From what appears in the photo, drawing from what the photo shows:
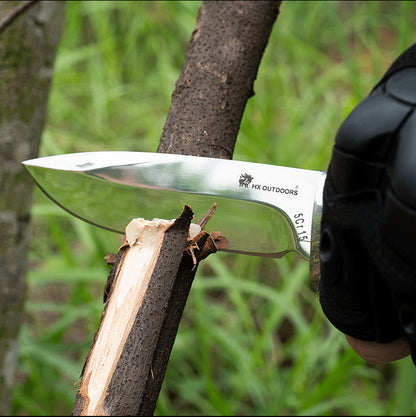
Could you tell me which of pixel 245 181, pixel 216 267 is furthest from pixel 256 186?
pixel 216 267

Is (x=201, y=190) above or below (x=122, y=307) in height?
above

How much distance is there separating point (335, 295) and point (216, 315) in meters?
1.17

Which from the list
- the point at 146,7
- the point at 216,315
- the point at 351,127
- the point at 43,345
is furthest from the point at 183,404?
the point at 146,7

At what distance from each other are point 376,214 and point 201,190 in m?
0.26

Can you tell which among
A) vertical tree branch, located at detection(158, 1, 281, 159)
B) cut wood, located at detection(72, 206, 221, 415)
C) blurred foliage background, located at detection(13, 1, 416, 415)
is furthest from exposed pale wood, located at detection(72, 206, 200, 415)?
blurred foliage background, located at detection(13, 1, 416, 415)

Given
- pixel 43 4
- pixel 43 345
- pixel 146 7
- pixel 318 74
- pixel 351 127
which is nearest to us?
pixel 351 127

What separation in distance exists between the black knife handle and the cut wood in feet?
0.59

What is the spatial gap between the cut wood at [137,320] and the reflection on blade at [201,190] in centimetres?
5

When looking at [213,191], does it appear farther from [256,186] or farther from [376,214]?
[376,214]

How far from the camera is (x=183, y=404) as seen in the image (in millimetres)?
1562

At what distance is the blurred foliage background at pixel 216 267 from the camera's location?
4.31 feet

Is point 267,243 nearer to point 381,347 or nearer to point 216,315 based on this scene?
point 381,347

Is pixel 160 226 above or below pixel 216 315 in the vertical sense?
above

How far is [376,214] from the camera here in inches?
16.2
